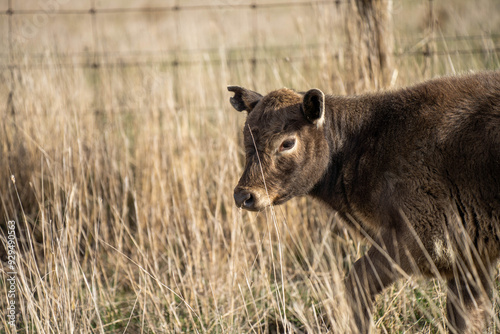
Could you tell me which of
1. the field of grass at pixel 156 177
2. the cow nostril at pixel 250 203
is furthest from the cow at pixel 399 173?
the field of grass at pixel 156 177

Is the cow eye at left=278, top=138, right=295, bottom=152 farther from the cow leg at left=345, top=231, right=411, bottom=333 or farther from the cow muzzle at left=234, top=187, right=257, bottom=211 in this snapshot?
the cow leg at left=345, top=231, right=411, bottom=333

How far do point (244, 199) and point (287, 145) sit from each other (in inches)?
20.4

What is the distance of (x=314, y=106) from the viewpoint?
3.74 m

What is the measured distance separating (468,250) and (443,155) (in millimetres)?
607

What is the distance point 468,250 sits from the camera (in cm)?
313

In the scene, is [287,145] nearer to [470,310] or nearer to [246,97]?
[246,97]

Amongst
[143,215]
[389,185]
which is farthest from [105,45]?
[389,185]

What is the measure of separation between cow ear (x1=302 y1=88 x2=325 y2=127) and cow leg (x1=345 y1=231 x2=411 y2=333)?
956mm

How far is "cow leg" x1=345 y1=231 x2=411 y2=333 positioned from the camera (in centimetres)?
335

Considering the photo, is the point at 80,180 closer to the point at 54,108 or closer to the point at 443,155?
the point at 54,108

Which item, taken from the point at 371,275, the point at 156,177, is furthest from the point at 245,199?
the point at 156,177

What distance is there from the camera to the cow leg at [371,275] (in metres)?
3.35

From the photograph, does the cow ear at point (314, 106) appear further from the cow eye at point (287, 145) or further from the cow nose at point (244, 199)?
the cow nose at point (244, 199)

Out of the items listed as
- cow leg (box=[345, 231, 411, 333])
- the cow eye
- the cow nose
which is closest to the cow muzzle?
the cow nose
